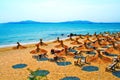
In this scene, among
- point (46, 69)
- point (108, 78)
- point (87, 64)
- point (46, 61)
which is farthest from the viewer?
point (46, 61)

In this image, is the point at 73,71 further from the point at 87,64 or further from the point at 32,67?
the point at 32,67

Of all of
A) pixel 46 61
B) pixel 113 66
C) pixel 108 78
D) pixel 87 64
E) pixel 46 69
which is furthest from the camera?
pixel 46 61

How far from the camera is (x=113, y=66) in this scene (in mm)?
14953

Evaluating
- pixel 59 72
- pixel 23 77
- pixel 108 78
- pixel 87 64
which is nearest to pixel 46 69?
pixel 59 72

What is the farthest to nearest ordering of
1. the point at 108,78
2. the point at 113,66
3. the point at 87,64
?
the point at 87,64 → the point at 113,66 → the point at 108,78

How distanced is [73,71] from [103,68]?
260 centimetres

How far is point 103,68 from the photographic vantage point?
1588 cm

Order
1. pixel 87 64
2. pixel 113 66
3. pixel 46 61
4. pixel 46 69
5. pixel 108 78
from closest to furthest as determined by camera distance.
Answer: pixel 108 78
pixel 113 66
pixel 46 69
pixel 87 64
pixel 46 61

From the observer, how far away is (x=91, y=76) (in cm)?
1392

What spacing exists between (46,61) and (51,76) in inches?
195

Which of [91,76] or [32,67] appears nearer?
[91,76]

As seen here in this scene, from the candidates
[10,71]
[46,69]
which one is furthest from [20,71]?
[46,69]

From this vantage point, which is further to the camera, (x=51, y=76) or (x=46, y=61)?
(x=46, y=61)

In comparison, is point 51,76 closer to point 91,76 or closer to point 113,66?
point 91,76
